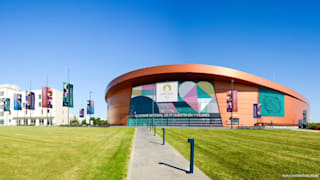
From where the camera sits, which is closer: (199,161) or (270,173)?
(270,173)

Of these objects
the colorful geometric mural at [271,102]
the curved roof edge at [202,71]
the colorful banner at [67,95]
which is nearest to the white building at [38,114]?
the curved roof edge at [202,71]

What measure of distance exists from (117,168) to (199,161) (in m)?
3.38

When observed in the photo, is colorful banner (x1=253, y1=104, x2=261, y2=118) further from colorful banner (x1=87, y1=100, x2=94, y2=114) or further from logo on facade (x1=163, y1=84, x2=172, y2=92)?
colorful banner (x1=87, y1=100, x2=94, y2=114)

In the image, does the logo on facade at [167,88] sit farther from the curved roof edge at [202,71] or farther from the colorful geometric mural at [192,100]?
the curved roof edge at [202,71]

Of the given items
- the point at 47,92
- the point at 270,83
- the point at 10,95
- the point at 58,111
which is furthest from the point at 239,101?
the point at 10,95

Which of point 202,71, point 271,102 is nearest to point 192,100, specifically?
point 202,71

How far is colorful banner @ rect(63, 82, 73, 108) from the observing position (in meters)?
43.5

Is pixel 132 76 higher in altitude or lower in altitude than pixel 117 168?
higher

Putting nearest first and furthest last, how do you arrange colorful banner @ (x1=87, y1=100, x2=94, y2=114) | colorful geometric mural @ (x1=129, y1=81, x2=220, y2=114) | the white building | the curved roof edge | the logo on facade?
the curved roof edge < colorful geometric mural @ (x1=129, y1=81, x2=220, y2=114) < the logo on facade < colorful banner @ (x1=87, y1=100, x2=94, y2=114) < the white building

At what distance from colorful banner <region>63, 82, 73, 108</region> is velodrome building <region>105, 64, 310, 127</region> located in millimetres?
20432

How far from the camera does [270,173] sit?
6586 millimetres

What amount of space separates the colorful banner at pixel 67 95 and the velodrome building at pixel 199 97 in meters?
20.4

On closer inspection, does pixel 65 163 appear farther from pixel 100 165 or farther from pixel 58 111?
pixel 58 111

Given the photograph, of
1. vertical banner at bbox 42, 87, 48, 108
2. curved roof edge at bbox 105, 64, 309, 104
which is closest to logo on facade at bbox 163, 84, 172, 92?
curved roof edge at bbox 105, 64, 309, 104
